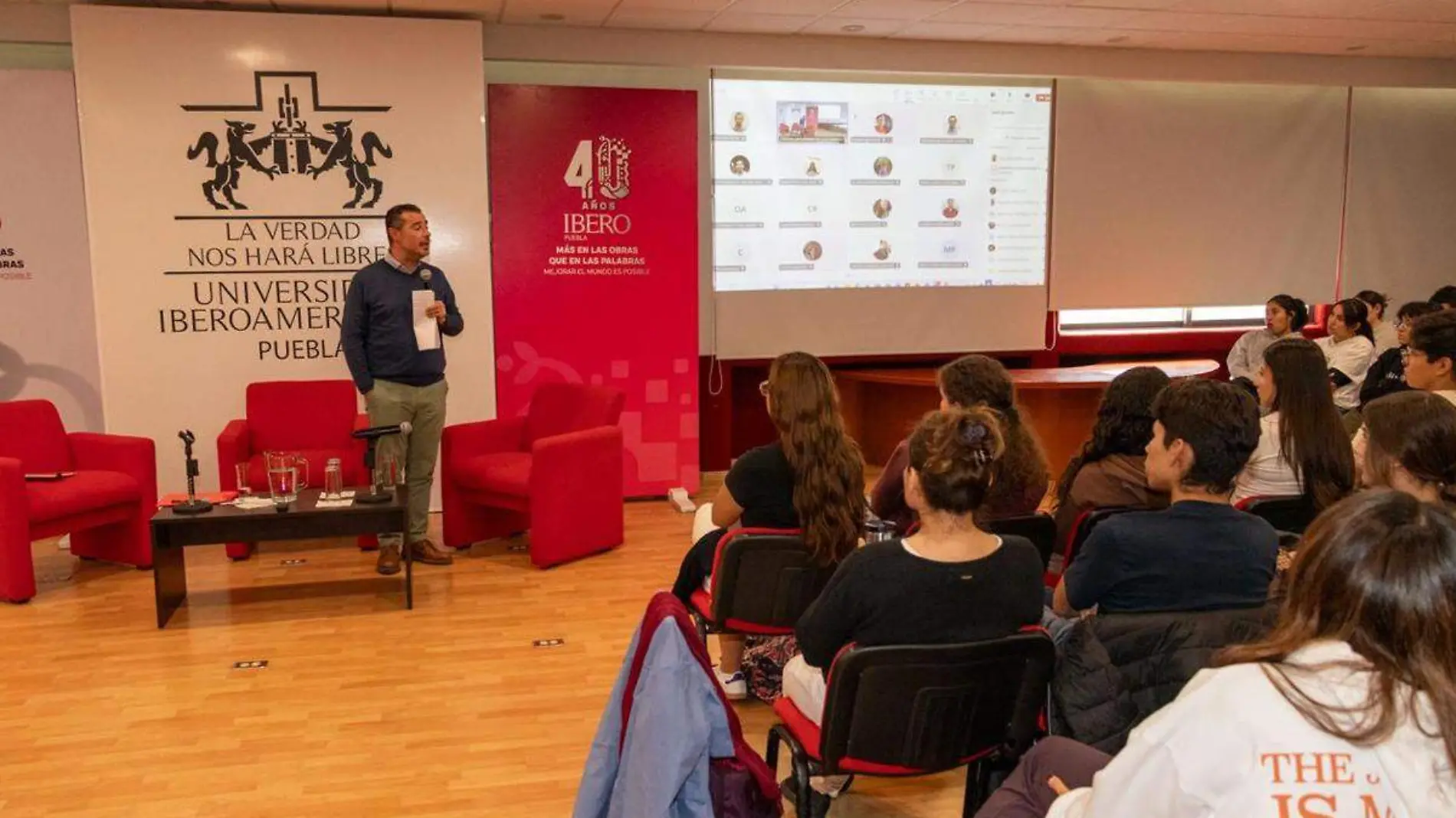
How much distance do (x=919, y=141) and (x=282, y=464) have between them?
4.68 meters

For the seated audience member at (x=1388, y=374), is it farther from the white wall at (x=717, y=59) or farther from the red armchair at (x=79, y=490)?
the red armchair at (x=79, y=490)

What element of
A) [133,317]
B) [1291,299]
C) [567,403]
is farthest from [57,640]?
[1291,299]

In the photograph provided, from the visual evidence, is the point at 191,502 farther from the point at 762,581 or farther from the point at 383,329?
the point at 762,581

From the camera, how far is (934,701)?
7.87ft

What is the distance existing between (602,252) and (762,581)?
398cm

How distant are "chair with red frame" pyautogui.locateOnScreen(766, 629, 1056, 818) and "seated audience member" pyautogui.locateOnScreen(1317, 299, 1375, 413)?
15.6 feet

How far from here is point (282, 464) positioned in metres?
5.01

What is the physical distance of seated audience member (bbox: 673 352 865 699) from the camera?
11.0ft

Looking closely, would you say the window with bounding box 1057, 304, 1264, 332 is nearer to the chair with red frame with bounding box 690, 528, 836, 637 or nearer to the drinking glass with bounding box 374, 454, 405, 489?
the drinking glass with bounding box 374, 454, 405, 489

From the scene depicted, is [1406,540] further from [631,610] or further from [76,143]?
[76,143]

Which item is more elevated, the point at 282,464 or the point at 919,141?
the point at 919,141

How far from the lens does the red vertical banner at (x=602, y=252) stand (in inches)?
268

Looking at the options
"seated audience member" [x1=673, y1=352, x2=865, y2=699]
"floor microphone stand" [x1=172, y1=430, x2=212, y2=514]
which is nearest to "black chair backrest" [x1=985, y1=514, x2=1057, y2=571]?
"seated audience member" [x1=673, y1=352, x2=865, y2=699]

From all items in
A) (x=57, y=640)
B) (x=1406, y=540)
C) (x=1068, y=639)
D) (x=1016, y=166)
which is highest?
(x=1016, y=166)
